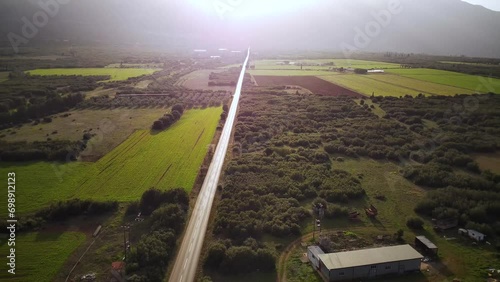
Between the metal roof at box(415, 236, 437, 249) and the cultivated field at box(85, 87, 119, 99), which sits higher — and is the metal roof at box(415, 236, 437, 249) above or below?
below

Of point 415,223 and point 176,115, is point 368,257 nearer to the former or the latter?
point 415,223

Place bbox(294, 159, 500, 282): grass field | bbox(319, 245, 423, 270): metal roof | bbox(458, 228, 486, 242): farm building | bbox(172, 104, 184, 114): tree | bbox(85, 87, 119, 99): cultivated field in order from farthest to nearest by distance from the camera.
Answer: bbox(85, 87, 119, 99): cultivated field < bbox(172, 104, 184, 114): tree < bbox(458, 228, 486, 242): farm building < bbox(294, 159, 500, 282): grass field < bbox(319, 245, 423, 270): metal roof

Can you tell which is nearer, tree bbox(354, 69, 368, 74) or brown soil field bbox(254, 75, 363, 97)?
brown soil field bbox(254, 75, 363, 97)

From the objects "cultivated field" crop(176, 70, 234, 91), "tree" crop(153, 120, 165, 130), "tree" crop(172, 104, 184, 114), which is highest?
"cultivated field" crop(176, 70, 234, 91)

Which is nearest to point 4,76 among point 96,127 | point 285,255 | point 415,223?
point 96,127

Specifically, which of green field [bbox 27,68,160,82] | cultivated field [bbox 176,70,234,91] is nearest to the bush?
cultivated field [bbox 176,70,234,91]

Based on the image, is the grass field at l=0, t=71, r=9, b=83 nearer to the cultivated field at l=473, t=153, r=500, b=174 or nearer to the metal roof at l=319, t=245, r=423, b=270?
the metal roof at l=319, t=245, r=423, b=270
